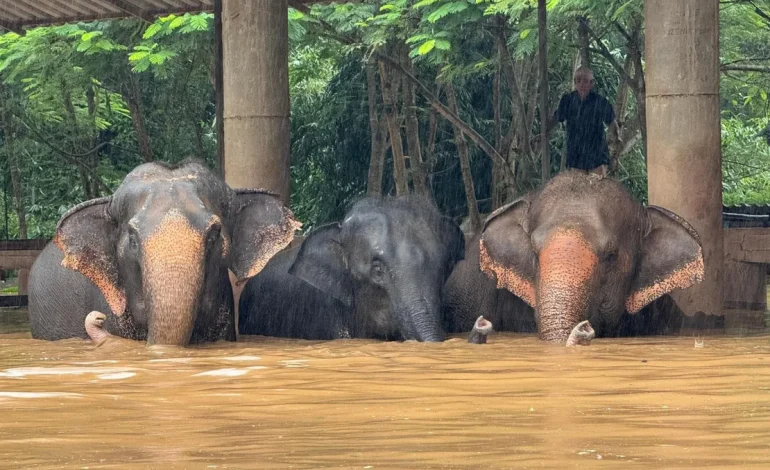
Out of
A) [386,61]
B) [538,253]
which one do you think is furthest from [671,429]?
[386,61]

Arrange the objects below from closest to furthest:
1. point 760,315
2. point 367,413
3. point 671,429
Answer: point 671,429
point 367,413
point 760,315

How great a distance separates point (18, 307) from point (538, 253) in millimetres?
7710

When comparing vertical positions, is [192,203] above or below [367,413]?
above

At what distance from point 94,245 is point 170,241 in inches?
43.3

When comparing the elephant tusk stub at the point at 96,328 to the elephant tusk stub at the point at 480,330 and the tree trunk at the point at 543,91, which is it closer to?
the elephant tusk stub at the point at 480,330

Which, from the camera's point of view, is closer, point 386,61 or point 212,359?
point 212,359

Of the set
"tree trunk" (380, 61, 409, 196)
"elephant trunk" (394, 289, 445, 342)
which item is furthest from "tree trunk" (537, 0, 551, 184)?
"tree trunk" (380, 61, 409, 196)

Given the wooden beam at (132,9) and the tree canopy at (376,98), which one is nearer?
the wooden beam at (132,9)

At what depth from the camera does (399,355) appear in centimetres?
707

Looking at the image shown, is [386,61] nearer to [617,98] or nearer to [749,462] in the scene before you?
[617,98]

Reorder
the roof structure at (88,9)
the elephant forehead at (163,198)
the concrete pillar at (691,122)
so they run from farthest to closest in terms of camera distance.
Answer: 1. the roof structure at (88,9)
2. the concrete pillar at (691,122)
3. the elephant forehead at (163,198)

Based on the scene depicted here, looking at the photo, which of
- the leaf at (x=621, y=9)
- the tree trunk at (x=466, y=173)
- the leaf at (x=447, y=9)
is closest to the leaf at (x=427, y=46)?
the leaf at (x=447, y=9)

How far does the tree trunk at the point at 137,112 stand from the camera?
2028 cm

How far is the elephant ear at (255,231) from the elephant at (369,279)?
389 mm
